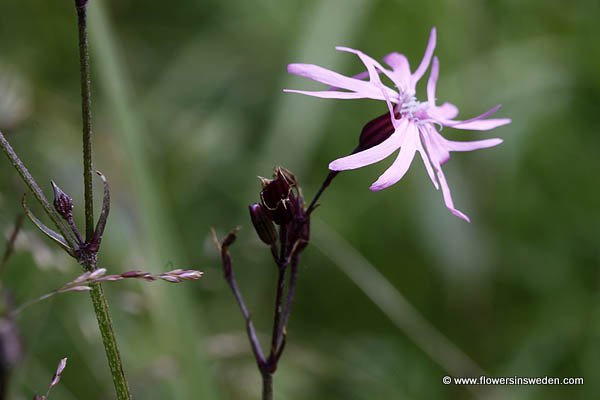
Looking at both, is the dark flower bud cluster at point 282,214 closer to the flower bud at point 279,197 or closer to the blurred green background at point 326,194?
the flower bud at point 279,197

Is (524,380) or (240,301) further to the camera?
(524,380)

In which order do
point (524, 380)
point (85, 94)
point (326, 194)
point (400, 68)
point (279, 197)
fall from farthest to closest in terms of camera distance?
point (326, 194), point (524, 380), point (400, 68), point (279, 197), point (85, 94)

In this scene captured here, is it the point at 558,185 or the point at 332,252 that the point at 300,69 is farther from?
the point at 558,185

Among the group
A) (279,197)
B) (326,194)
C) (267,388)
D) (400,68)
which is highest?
(400,68)

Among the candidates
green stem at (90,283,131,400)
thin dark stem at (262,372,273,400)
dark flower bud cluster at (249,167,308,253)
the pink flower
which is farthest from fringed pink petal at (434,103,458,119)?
green stem at (90,283,131,400)

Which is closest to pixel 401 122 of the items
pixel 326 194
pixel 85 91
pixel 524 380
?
pixel 85 91

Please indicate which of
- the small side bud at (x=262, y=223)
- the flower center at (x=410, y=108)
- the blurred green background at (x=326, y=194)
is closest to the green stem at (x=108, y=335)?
the small side bud at (x=262, y=223)

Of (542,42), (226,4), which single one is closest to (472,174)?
(542,42)

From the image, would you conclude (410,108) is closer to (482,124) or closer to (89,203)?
(482,124)

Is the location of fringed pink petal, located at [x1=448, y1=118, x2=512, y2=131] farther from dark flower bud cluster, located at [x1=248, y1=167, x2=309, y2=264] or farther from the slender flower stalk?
the slender flower stalk
